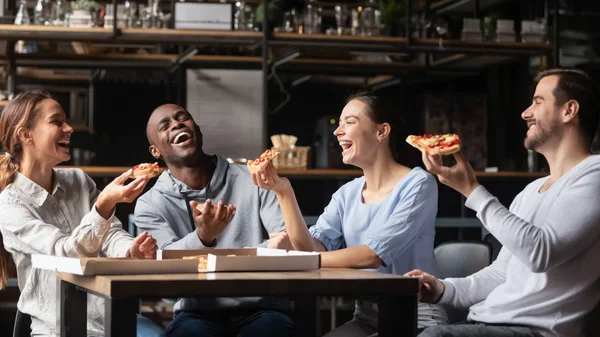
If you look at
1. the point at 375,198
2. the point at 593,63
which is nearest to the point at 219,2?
the point at 593,63

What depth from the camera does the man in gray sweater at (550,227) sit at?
7.87 ft

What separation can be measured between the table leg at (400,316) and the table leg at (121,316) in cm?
61

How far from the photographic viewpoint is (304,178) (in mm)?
6613

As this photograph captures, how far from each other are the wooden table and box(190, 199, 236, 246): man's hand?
366mm

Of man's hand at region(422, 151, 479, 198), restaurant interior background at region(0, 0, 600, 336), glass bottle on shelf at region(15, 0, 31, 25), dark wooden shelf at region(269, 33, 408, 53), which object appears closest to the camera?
man's hand at region(422, 151, 479, 198)

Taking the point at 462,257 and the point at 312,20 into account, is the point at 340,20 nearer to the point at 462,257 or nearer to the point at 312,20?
the point at 312,20

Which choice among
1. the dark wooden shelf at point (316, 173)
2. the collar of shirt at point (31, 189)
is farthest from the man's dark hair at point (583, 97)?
the dark wooden shelf at point (316, 173)

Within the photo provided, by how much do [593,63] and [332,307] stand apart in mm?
3099

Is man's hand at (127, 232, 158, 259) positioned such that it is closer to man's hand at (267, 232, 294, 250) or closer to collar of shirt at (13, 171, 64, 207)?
man's hand at (267, 232, 294, 250)

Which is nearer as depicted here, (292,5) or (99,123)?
(292,5)

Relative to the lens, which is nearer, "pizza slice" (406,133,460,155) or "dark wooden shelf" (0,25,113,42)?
"pizza slice" (406,133,460,155)

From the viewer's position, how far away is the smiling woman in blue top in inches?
117

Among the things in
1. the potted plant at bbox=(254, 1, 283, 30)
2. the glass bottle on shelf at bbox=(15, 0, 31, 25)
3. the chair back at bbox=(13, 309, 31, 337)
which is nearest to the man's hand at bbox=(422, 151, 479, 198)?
the chair back at bbox=(13, 309, 31, 337)

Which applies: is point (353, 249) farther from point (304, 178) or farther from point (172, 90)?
point (172, 90)
